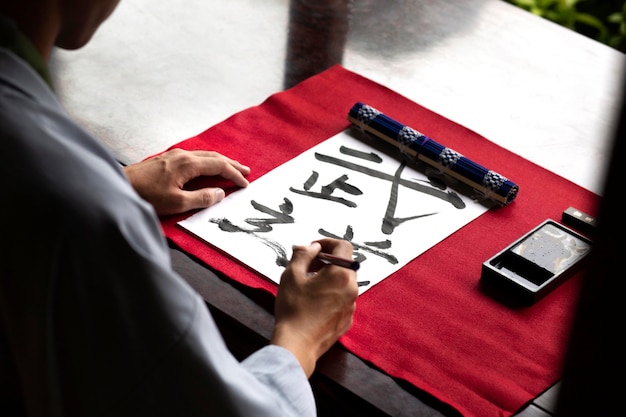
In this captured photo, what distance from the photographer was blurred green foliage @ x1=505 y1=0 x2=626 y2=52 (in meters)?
3.02

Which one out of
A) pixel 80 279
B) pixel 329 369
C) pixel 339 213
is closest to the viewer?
pixel 80 279

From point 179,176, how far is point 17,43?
0.48 metres

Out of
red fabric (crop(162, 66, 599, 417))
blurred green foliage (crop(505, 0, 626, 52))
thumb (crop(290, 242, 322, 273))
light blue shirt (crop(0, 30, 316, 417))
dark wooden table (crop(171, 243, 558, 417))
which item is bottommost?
blurred green foliage (crop(505, 0, 626, 52))

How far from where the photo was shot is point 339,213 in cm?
132

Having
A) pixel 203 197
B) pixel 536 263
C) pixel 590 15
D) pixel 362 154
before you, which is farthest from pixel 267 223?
pixel 590 15

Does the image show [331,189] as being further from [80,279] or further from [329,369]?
[80,279]

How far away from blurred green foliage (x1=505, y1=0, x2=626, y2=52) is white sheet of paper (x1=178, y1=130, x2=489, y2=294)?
1.71m

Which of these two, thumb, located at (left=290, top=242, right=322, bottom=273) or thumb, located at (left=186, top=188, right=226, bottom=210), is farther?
thumb, located at (left=186, top=188, right=226, bottom=210)

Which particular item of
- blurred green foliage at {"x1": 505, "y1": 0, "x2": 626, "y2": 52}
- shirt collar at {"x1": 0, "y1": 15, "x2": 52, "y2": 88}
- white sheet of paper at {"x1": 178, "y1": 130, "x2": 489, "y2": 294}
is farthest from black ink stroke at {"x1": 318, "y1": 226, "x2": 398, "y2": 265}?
blurred green foliage at {"x1": 505, "y1": 0, "x2": 626, "y2": 52}

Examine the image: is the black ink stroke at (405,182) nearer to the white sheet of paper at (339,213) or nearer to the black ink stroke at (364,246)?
the white sheet of paper at (339,213)

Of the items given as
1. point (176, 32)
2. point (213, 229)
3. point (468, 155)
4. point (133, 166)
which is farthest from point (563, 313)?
point (176, 32)

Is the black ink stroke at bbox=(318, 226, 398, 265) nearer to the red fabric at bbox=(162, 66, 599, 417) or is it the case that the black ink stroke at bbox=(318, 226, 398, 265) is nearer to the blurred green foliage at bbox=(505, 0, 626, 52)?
the red fabric at bbox=(162, 66, 599, 417)

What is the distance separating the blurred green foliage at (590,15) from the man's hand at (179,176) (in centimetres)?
186

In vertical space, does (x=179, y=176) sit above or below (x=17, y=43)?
below
